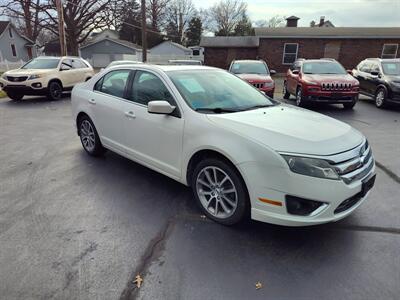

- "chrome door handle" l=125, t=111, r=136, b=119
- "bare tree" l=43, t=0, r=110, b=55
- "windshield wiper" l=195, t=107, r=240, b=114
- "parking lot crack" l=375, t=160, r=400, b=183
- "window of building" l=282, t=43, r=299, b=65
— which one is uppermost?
"bare tree" l=43, t=0, r=110, b=55

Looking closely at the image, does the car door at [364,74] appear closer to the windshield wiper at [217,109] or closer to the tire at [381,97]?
the tire at [381,97]

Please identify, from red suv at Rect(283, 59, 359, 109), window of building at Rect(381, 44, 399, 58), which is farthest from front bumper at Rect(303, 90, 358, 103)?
window of building at Rect(381, 44, 399, 58)

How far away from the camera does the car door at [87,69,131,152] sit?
423 centimetres

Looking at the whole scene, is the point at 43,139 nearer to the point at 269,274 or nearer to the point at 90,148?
the point at 90,148

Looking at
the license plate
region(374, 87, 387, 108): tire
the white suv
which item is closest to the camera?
the license plate

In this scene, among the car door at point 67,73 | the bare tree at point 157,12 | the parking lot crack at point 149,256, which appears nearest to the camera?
the parking lot crack at point 149,256

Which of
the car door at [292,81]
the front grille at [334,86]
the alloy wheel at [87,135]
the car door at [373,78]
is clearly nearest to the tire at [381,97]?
the car door at [373,78]

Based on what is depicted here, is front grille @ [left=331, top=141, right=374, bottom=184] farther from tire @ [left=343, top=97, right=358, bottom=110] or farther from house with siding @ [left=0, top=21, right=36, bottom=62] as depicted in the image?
house with siding @ [left=0, top=21, right=36, bottom=62]

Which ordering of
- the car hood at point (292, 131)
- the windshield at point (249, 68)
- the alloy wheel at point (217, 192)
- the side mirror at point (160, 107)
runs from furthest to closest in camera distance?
the windshield at point (249, 68)
the side mirror at point (160, 107)
the alloy wheel at point (217, 192)
the car hood at point (292, 131)

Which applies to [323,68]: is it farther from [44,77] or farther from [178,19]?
[178,19]

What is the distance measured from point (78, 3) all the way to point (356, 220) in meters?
38.2

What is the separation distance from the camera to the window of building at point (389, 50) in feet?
80.1

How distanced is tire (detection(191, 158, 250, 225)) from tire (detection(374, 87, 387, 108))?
9.49 meters

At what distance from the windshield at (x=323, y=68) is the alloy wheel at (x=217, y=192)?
334 inches
